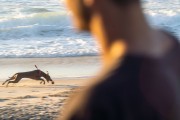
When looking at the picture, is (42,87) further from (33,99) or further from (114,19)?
(114,19)

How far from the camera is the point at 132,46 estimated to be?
4.90 ft

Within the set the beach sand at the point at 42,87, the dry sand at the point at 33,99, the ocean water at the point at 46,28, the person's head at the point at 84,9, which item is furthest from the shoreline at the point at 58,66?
the person's head at the point at 84,9

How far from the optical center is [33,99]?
8.52 meters

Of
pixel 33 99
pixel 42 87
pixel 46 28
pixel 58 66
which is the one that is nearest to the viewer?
pixel 33 99

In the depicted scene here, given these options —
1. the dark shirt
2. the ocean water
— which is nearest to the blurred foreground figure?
the dark shirt

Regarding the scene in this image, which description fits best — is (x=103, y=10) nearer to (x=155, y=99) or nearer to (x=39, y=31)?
(x=155, y=99)

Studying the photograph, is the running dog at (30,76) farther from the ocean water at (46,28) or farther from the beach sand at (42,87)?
the ocean water at (46,28)

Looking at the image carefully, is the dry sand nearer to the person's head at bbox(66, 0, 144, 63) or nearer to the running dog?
the running dog

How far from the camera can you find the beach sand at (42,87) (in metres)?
7.51

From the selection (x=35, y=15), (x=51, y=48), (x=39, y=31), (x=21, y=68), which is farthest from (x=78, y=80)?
(x=35, y=15)

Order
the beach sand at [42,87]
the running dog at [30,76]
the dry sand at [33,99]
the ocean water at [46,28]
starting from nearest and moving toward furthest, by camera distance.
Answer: the dry sand at [33,99] → the beach sand at [42,87] → the running dog at [30,76] → the ocean water at [46,28]

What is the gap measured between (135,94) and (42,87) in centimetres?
860

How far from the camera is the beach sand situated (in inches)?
296

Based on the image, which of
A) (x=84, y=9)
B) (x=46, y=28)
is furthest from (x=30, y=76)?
(x=84, y=9)
